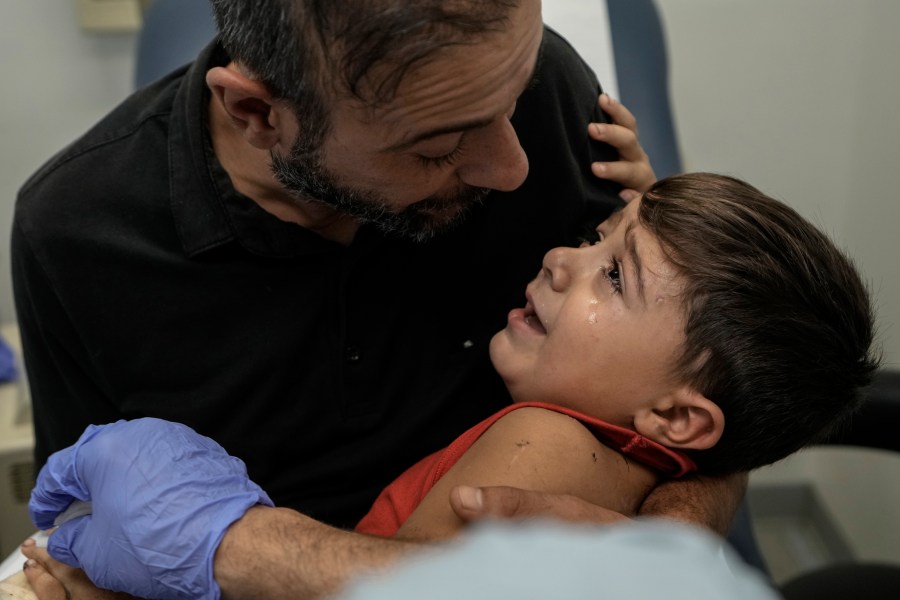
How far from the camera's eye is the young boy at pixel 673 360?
107 centimetres

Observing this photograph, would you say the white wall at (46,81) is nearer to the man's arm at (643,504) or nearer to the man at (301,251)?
the man at (301,251)

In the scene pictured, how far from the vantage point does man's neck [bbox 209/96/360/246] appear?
48.3 inches

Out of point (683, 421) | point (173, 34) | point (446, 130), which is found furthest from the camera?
point (173, 34)

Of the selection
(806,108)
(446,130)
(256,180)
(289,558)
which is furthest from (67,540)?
(806,108)

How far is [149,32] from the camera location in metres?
1.69

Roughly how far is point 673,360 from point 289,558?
1.66 ft

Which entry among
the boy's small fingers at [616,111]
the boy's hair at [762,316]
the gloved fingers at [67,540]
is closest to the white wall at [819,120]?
the boy's small fingers at [616,111]

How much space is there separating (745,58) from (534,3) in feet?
3.92

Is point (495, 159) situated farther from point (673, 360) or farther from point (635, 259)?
point (673, 360)

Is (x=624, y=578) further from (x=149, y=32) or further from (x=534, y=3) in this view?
(x=149, y=32)

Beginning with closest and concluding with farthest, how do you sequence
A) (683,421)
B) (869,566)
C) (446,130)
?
1. (446,130)
2. (683,421)
3. (869,566)

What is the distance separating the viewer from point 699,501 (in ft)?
3.68

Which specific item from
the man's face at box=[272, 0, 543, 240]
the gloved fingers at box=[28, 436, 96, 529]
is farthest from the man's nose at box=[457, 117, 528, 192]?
the gloved fingers at box=[28, 436, 96, 529]

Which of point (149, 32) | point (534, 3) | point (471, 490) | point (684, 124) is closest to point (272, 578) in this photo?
point (471, 490)
